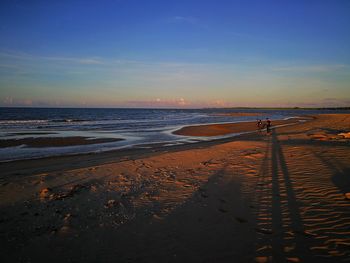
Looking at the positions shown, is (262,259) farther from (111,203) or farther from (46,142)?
(46,142)

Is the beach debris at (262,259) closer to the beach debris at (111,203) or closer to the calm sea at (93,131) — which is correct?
the beach debris at (111,203)

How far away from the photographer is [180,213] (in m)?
4.84

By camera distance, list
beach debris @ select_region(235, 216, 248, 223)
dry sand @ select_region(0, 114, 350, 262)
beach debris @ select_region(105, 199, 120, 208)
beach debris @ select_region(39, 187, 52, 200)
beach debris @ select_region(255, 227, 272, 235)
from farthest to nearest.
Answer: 1. beach debris @ select_region(39, 187, 52, 200)
2. beach debris @ select_region(105, 199, 120, 208)
3. beach debris @ select_region(235, 216, 248, 223)
4. beach debris @ select_region(255, 227, 272, 235)
5. dry sand @ select_region(0, 114, 350, 262)

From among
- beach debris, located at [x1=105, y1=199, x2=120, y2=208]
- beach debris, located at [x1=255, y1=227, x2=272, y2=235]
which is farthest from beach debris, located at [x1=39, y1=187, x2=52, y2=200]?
beach debris, located at [x1=255, y1=227, x2=272, y2=235]

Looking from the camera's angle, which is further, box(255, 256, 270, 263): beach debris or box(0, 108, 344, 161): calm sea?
box(0, 108, 344, 161): calm sea

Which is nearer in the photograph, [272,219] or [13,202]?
[272,219]

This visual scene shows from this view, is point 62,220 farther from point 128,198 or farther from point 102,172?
point 102,172

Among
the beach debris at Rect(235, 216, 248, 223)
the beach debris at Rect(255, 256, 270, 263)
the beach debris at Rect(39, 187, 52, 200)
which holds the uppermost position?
the beach debris at Rect(235, 216, 248, 223)

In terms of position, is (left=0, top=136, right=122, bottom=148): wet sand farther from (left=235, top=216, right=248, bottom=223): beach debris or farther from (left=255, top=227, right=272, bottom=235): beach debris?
(left=255, top=227, right=272, bottom=235): beach debris

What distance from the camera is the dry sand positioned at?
3504 millimetres

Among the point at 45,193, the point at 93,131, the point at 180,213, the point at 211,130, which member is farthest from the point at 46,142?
the point at 211,130

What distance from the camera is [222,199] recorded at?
5492 millimetres

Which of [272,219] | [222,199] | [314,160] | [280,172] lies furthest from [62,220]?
[314,160]

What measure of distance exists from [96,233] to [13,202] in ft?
9.42
